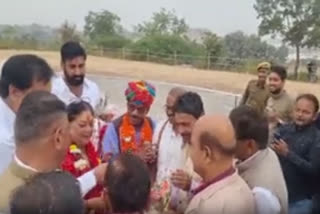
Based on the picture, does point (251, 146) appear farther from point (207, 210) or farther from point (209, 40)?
point (209, 40)

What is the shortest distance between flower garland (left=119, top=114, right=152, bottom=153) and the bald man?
1.43 meters

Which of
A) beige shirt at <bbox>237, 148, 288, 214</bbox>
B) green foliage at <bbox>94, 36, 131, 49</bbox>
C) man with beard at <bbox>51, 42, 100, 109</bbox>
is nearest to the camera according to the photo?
beige shirt at <bbox>237, 148, 288, 214</bbox>

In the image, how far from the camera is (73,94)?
4.78 metres

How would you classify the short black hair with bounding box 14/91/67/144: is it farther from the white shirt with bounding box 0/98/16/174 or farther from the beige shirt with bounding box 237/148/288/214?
the beige shirt with bounding box 237/148/288/214

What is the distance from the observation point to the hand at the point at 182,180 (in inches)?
137

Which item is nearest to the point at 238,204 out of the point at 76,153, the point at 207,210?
the point at 207,210

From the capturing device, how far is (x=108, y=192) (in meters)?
2.53

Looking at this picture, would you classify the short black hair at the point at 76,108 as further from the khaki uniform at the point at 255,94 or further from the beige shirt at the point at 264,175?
the khaki uniform at the point at 255,94

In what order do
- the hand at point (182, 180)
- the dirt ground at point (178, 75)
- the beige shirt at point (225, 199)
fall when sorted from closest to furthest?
the beige shirt at point (225, 199)
the hand at point (182, 180)
the dirt ground at point (178, 75)

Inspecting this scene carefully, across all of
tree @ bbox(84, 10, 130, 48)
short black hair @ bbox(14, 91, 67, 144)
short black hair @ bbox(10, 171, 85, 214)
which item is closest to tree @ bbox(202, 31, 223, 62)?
tree @ bbox(84, 10, 130, 48)

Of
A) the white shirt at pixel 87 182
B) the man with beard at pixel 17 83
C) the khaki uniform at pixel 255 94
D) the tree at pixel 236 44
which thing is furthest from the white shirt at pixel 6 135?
the tree at pixel 236 44

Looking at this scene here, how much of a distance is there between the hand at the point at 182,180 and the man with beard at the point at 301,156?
1.08 m

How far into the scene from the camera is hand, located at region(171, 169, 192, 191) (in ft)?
11.5

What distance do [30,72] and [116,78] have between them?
2446 centimetres
